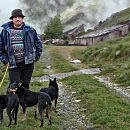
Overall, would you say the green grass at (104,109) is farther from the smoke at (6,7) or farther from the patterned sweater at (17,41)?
the smoke at (6,7)

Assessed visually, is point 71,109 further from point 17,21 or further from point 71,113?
point 17,21

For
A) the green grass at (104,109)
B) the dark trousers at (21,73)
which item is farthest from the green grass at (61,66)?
the dark trousers at (21,73)

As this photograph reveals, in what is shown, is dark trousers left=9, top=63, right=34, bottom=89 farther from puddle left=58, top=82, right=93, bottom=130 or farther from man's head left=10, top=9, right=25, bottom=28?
puddle left=58, top=82, right=93, bottom=130

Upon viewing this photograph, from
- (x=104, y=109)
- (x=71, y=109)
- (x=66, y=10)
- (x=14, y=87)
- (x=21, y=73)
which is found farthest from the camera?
(x=66, y=10)

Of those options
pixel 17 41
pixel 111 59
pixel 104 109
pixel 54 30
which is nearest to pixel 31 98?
pixel 17 41

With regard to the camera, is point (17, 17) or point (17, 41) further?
point (17, 41)

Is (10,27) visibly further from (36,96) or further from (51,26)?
(51,26)

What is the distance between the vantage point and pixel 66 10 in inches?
6191

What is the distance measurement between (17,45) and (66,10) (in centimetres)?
15524

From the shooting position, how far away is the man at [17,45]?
6.99m

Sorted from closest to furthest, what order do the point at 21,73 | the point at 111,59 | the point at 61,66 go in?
1. the point at 21,73
2. the point at 61,66
3. the point at 111,59

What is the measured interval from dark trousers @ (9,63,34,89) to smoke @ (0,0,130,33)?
12413 cm

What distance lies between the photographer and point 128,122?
7469 millimetres

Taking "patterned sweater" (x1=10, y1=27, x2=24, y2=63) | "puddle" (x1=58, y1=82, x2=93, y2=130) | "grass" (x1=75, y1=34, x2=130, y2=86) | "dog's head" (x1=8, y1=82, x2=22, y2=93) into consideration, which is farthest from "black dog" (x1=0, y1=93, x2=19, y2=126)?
"grass" (x1=75, y1=34, x2=130, y2=86)
